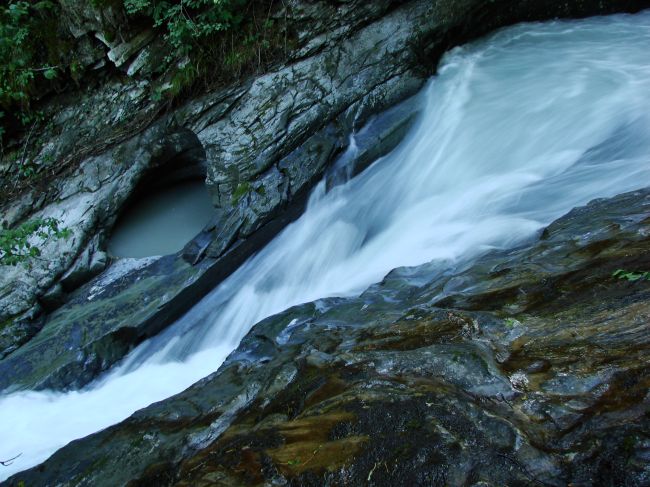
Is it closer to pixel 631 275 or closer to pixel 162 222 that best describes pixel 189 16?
pixel 162 222

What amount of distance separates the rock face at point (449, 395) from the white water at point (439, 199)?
132cm

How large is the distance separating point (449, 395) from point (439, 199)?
427cm

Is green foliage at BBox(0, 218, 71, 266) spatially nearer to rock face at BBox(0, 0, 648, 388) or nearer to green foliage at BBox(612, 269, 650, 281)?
rock face at BBox(0, 0, 648, 388)

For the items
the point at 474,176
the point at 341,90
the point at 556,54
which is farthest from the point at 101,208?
the point at 556,54

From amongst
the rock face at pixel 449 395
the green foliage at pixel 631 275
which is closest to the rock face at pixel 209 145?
the rock face at pixel 449 395

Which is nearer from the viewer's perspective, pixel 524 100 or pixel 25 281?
pixel 25 281

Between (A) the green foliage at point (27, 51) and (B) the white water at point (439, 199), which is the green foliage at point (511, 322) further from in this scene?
(A) the green foliage at point (27, 51)

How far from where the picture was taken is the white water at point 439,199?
5613mm

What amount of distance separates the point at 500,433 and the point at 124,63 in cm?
718

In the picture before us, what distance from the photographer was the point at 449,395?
2.70 metres

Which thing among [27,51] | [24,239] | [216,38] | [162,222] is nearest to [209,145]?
[162,222]

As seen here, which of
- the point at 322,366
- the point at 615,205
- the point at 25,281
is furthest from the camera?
the point at 25,281

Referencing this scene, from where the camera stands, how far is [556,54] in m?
Result: 8.28

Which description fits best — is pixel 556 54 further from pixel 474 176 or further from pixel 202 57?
pixel 202 57
